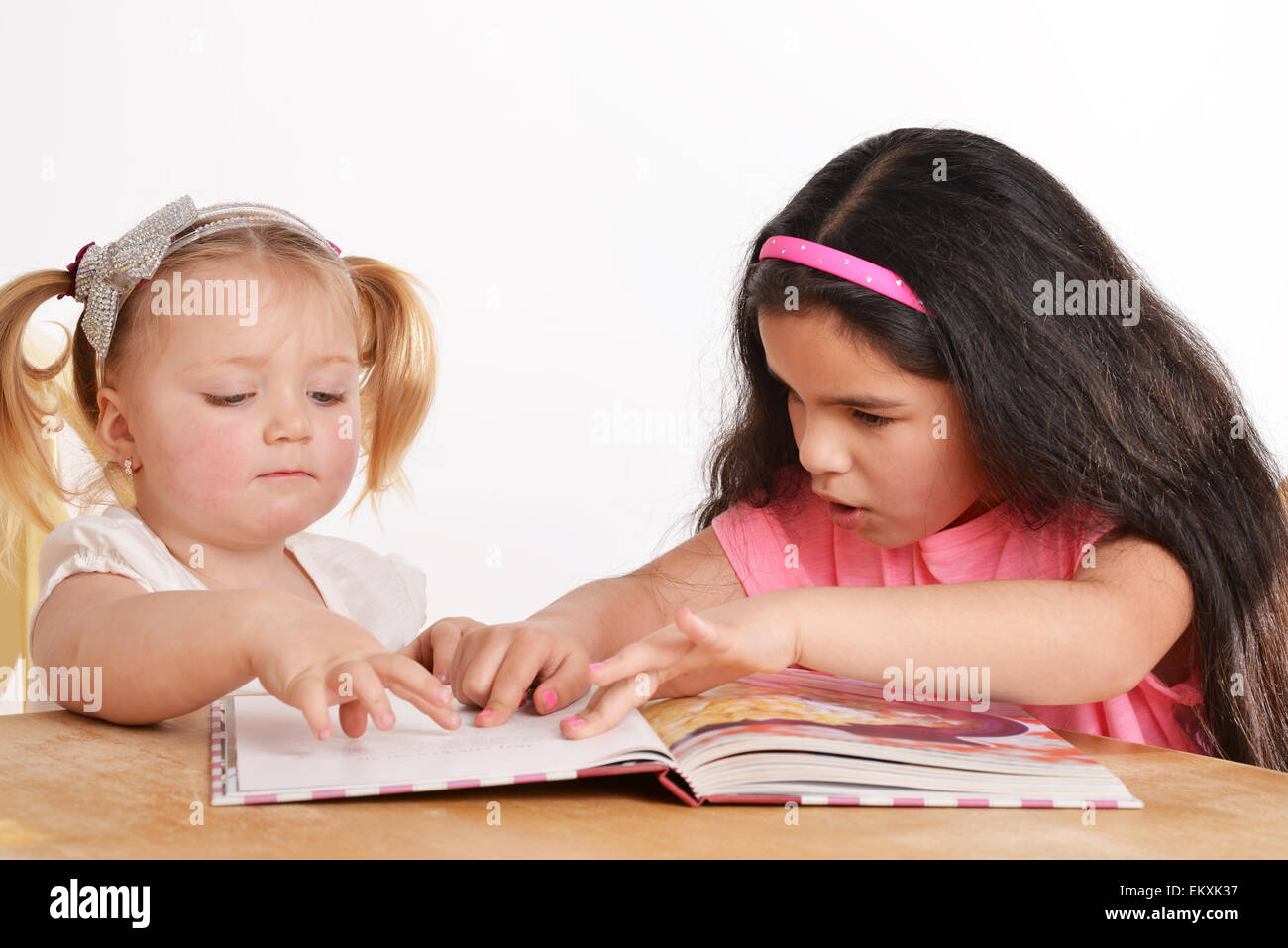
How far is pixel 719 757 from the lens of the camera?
2.49ft

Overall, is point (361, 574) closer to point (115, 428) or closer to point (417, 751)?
point (115, 428)

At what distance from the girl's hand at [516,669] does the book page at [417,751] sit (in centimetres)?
1

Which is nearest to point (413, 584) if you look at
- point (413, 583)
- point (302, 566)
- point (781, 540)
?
point (413, 583)

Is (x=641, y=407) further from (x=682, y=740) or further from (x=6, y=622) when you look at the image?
(x=682, y=740)

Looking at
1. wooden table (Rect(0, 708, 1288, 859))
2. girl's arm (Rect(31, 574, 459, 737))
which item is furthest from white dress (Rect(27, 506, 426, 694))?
wooden table (Rect(0, 708, 1288, 859))

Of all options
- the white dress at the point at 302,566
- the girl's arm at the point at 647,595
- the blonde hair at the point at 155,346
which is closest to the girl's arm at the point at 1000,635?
the girl's arm at the point at 647,595

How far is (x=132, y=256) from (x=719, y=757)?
85 centimetres

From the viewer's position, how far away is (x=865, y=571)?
145 cm

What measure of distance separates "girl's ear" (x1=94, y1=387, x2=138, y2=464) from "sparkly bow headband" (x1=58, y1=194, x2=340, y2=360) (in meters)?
0.05

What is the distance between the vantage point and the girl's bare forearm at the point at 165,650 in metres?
0.86

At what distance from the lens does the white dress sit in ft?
3.60

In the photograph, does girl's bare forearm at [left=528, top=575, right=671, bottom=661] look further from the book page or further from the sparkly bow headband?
the sparkly bow headband

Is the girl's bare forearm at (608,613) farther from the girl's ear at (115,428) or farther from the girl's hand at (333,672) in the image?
the girl's ear at (115,428)
